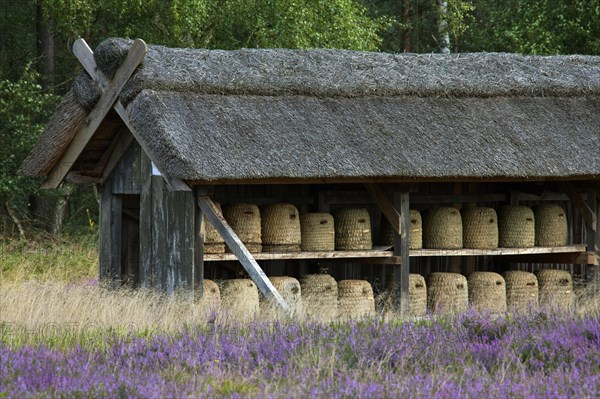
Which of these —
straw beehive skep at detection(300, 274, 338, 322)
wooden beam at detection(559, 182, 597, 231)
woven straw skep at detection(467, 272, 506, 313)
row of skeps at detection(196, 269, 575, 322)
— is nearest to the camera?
row of skeps at detection(196, 269, 575, 322)

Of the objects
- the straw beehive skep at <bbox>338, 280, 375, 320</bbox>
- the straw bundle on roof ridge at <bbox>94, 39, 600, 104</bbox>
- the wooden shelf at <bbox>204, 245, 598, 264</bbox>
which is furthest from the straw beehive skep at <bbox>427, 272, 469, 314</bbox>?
the straw bundle on roof ridge at <bbox>94, 39, 600, 104</bbox>

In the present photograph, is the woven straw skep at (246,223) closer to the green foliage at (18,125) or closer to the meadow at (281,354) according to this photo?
the meadow at (281,354)

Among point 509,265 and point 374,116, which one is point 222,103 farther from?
point 509,265

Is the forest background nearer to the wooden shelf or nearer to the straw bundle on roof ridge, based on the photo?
the straw bundle on roof ridge

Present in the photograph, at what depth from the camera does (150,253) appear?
14562 mm

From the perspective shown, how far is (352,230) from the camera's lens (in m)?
15.1

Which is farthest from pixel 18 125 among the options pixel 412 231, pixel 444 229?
pixel 444 229

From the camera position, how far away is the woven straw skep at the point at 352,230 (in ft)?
49.6

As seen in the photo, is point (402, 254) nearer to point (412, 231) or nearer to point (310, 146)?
point (412, 231)

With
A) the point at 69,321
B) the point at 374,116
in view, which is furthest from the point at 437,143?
the point at 69,321

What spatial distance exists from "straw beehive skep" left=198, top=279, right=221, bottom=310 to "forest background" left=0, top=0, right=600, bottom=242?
31.4ft

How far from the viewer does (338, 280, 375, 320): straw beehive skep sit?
14984 millimetres

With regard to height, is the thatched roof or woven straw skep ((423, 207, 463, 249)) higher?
the thatched roof

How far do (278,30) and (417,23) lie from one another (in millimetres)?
10163
